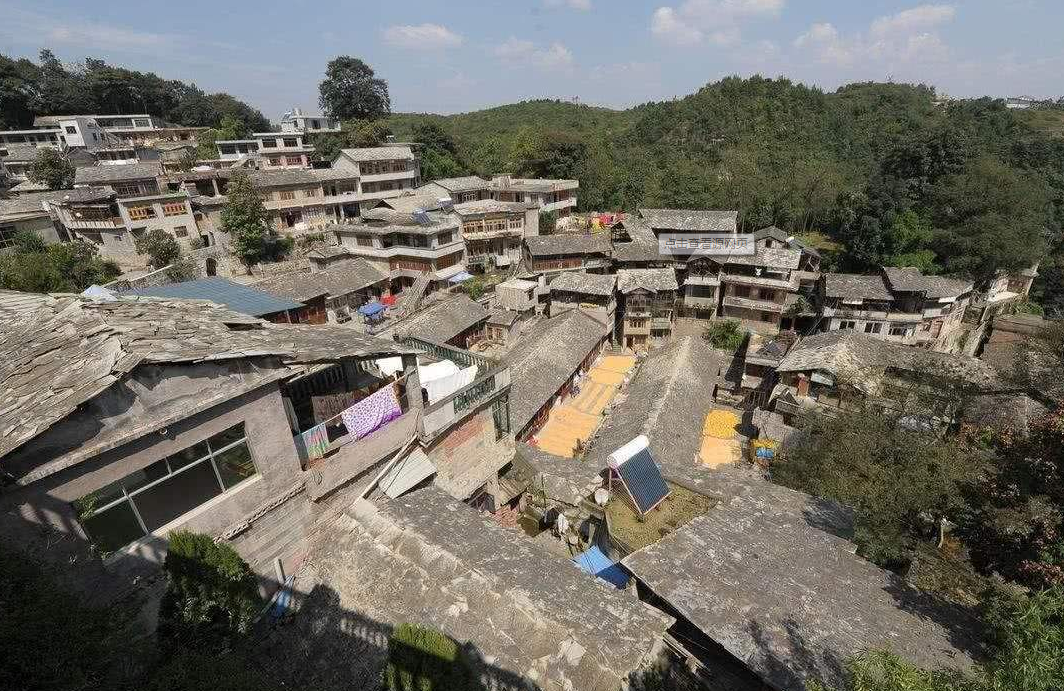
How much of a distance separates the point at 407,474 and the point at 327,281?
102ft

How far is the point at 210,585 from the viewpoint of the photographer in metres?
7.66

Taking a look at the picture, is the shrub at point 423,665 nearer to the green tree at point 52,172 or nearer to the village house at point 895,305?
the village house at point 895,305

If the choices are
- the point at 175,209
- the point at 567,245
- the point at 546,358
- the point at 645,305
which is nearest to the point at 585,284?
the point at 645,305

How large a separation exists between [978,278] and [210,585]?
62.0 metres

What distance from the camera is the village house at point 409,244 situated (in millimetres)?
43312

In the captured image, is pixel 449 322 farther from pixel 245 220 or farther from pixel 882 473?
pixel 882 473

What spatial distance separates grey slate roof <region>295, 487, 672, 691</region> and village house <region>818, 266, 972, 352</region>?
126 ft

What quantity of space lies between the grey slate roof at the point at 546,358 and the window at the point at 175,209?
3612 centimetres

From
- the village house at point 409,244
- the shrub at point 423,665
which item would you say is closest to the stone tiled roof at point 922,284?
the village house at point 409,244

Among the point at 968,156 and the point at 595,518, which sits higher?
the point at 968,156

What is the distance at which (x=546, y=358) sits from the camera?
34.2m

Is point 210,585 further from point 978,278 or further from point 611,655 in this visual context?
point 978,278

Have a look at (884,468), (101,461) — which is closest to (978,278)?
(884,468)

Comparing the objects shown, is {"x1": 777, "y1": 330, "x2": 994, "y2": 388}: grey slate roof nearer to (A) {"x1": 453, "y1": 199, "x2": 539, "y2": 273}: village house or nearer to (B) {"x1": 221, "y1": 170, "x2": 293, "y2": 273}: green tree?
(A) {"x1": 453, "y1": 199, "x2": 539, "y2": 273}: village house
